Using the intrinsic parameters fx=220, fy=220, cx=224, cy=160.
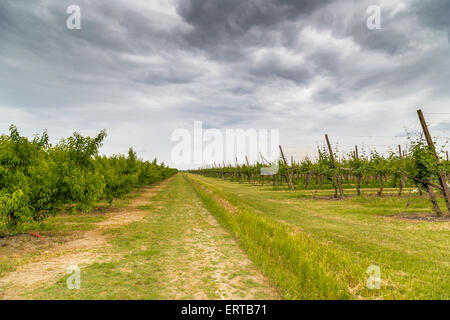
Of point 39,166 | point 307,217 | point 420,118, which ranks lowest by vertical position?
point 307,217

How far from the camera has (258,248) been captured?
23.4ft

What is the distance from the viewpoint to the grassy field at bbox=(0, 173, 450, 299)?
14.6 feet

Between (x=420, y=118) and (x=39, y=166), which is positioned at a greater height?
(x=420, y=118)

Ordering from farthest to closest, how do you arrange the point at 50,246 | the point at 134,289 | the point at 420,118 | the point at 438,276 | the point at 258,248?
1. the point at 420,118
2. the point at 50,246
3. the point at 258,248
4. the point at 438,276
5. the point at 134,289

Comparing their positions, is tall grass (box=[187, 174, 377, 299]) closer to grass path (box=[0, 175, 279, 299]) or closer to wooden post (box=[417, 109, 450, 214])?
grass path (box=[0, 175, 279, 299])

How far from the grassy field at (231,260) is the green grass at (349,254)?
0.02m

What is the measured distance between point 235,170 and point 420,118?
5462 centimetres

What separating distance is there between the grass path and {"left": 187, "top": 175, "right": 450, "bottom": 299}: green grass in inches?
28.2

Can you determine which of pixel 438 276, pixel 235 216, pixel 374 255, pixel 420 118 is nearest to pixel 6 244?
pixel 235 216
